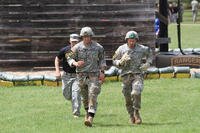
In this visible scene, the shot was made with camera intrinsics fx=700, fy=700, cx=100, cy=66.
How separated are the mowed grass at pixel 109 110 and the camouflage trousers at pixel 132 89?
0.37 meters

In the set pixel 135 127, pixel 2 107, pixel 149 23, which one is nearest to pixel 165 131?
pixel 135 127

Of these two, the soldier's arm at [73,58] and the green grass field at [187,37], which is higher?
the soldier's arm at [73,58]

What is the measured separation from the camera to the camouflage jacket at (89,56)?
13266mm

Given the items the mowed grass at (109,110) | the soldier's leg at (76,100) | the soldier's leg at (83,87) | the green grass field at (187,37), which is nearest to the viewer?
the mowed grass at (109,110)

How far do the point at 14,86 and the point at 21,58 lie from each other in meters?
3.34

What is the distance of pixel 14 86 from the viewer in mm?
19672

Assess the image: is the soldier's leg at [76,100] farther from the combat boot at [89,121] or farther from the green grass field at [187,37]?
the green grass field at [187,37]

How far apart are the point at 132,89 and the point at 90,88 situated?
790 millimetres

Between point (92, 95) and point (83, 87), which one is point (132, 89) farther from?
point (83, 87)

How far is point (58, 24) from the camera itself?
22719 millimetres

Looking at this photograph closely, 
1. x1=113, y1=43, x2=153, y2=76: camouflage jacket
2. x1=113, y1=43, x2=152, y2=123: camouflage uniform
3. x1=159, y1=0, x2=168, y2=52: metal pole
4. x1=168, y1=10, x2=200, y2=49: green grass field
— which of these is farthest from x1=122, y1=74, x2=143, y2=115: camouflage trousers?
x1=168, y1=10, x2=200, y2=49: green grass field

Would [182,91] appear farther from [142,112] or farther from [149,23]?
[149,23]

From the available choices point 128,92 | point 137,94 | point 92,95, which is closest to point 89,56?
point 92,95

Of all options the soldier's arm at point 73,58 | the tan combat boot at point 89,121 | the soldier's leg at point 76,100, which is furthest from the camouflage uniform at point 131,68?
the soldier's leg at point 76,100
